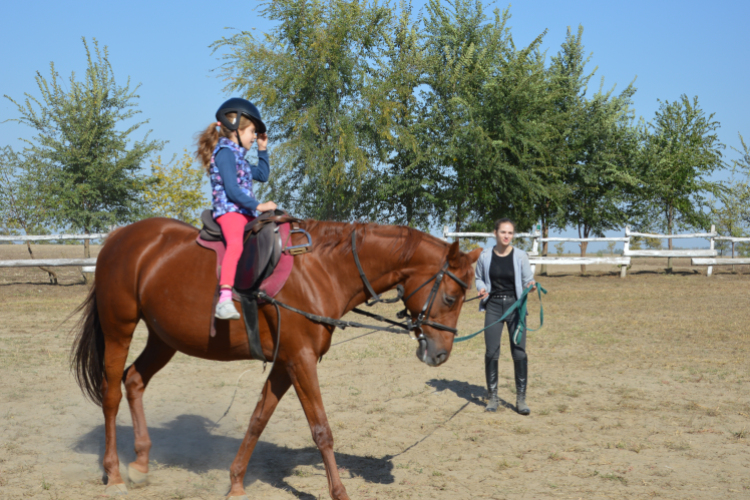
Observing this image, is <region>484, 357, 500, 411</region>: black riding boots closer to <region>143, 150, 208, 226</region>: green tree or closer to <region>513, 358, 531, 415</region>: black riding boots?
<region>513, 358, 531, 415</region>: black riding boots

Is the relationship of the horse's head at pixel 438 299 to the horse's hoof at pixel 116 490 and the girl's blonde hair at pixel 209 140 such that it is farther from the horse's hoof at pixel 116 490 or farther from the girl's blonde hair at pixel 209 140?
the horse's hoof at pixel 116 490

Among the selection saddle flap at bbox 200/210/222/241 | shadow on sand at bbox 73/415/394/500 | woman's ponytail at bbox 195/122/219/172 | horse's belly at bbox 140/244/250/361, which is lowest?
shadow on sand at bbox 73/415/394/500

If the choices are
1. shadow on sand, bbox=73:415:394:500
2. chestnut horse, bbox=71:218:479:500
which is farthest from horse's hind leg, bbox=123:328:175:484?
shadow on sand, bbox=73:415:394:500

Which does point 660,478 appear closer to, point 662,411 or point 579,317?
point 662,411

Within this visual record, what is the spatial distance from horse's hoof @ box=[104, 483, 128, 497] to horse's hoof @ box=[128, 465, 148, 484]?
10 centimetres

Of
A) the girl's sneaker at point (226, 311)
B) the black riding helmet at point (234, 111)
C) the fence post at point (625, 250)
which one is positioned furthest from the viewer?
the fence post at point (625, 250)

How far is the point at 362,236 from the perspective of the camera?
4.13 m

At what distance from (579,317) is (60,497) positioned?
11531 mm

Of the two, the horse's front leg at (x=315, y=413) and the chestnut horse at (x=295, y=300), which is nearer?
the horse's front leg at (x=315, y=413)

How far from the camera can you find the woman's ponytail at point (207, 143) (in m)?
4.25

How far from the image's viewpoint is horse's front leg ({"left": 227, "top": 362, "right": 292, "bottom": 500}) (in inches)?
159

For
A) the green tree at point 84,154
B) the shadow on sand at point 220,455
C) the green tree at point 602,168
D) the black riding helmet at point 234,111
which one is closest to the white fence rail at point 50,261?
the green tree at point 84,154

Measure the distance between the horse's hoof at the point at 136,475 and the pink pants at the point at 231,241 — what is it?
5.67 feet

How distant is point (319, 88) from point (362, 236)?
787 inches
